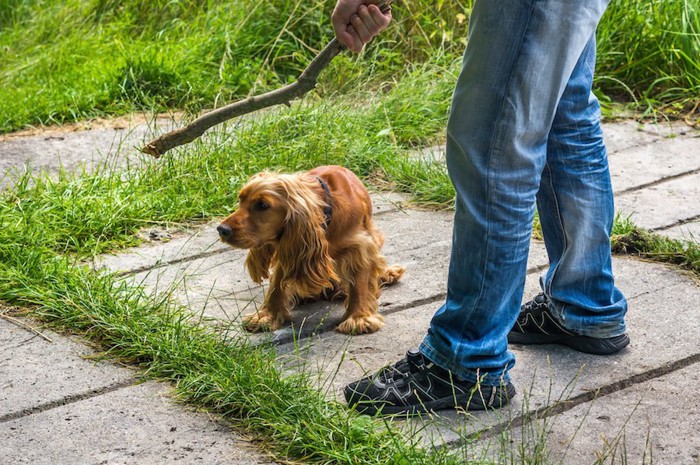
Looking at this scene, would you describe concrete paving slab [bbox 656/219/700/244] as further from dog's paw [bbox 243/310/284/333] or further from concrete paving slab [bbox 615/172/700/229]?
dog's paw [bbox 243/310/284/333]

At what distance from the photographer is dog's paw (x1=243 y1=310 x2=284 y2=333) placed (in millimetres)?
3699

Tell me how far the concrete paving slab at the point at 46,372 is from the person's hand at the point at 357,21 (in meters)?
1.25

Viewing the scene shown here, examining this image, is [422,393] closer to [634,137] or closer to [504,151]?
[504,151]

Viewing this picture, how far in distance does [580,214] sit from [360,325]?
2.82 feet

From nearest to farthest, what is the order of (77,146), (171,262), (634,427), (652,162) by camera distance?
(634,427)
(171,262)
(652,162)
(77,146)

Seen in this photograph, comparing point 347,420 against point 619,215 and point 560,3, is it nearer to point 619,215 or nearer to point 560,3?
point 560,3

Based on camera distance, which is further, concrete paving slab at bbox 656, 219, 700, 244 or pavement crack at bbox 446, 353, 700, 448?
concrete paving slab at bbox 656, 219, 700, 244

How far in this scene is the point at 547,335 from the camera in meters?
3.46

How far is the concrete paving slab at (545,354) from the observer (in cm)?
306

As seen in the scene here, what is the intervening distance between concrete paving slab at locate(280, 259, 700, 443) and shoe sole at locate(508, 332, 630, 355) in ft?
0.07

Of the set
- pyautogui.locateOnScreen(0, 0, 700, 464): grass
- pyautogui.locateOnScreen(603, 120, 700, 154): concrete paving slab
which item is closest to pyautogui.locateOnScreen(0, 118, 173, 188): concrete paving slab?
pyautogui.locateOnScreen(0, 0, 700, 464): grass

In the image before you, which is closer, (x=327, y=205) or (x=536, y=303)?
(x=536, y=303)

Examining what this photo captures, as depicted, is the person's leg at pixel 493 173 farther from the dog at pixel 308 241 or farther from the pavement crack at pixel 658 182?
the pavement crack at pixel 658 182

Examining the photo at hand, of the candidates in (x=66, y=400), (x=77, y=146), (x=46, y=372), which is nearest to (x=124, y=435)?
(x=66, y=400)
